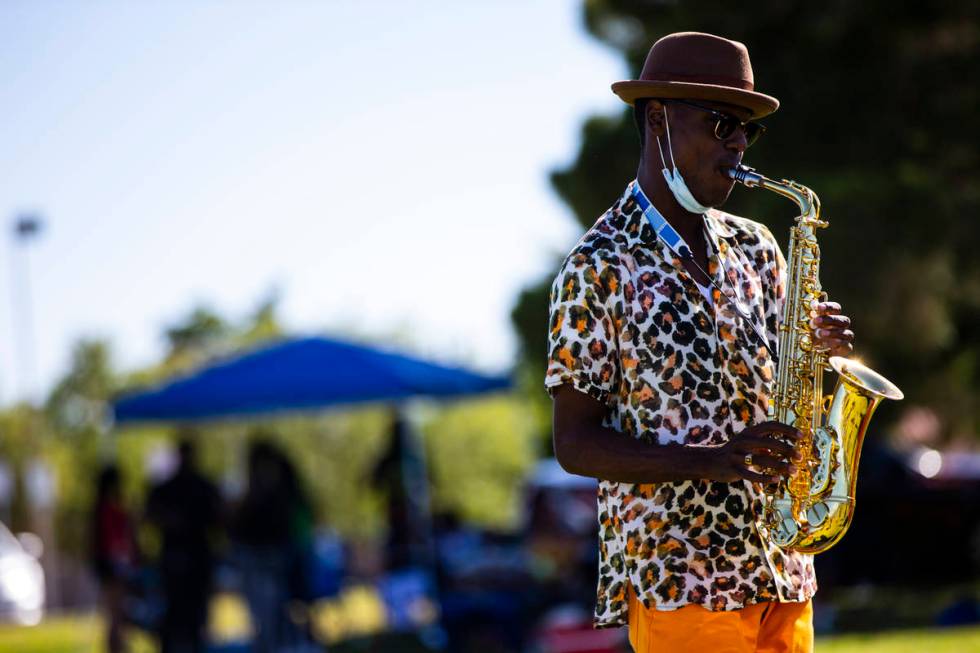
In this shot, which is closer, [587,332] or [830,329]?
[587,332]

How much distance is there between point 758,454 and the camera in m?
3.07

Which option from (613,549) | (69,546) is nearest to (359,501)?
(69,546)

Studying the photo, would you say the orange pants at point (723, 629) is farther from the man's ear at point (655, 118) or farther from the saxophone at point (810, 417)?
the man's ear at point (655, 118)

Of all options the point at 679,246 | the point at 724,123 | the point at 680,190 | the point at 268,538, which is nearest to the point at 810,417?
the point at 679,246

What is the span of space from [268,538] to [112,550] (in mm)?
1624

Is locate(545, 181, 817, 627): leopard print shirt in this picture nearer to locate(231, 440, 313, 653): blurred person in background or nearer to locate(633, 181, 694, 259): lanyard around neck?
locate(633, 181, 694, 259): lanyard around neck

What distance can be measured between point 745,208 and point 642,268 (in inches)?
376

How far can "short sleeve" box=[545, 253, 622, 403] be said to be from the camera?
126 inches

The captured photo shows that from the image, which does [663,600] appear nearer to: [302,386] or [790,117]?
[302,386]

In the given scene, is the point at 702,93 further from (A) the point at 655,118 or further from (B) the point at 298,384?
(B) the point at 298,384

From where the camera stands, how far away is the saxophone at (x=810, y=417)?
325 cm

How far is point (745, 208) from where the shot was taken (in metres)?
12.6

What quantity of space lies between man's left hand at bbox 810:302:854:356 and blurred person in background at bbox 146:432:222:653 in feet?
30.6

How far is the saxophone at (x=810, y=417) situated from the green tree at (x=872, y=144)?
10.5 meters
